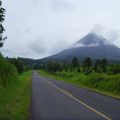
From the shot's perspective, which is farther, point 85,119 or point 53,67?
point 53,67

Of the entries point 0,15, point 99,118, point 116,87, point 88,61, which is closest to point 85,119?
point 99,118

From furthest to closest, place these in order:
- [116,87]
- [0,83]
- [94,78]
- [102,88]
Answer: [94,78], [102,88], [116,87], [0,83]

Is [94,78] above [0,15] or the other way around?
the other way around

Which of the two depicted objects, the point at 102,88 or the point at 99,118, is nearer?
the point at 99,118

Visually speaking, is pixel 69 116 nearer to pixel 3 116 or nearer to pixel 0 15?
pixel 3 116

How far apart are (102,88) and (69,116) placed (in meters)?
24.4

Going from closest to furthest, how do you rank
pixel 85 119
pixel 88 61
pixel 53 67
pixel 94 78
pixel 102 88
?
pixel 85 119 → pixel 102 88 → pixel 94 78 → pixel 88 61 → pixel 53 67

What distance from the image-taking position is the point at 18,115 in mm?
17219

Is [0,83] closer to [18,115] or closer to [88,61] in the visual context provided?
[18,115]

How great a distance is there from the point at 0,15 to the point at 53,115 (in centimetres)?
615

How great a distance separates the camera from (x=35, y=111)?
63.6 ft

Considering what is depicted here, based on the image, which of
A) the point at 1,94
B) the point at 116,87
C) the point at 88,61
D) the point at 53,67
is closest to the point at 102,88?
the point at 116,87

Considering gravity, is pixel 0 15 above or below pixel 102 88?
above

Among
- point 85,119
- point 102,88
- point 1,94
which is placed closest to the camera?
point 85,119
